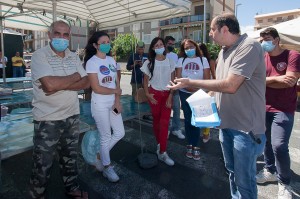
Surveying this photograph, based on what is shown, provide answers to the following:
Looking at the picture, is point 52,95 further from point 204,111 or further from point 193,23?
point 193,23

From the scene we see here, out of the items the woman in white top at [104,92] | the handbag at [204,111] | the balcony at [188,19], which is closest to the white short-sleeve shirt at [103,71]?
the woman in white top at [104,92]

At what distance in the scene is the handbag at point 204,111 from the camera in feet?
6.51

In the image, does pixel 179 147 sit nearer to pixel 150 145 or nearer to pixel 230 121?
pixel 150 145

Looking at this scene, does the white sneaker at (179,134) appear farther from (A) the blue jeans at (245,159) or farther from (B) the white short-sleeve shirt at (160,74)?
(A) the blue jeans at (245,159)

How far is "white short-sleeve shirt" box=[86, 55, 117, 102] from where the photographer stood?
2.80 meters

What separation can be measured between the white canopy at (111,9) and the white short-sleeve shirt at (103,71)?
2419mm

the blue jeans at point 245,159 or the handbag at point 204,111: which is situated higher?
the handbag at point 204,111

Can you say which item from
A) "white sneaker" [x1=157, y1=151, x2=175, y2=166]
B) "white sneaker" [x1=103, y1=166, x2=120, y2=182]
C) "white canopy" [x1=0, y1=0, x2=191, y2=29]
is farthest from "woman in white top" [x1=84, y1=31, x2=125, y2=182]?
"white canopy" [x1=0, y1=0, x2=191, y2=29]

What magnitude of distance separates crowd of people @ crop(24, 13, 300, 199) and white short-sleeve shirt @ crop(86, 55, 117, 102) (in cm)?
1

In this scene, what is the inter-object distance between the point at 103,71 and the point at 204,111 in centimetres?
143

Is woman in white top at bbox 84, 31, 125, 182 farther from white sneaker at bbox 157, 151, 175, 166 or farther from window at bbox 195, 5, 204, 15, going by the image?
window at bbox 195, 5, 204, 15

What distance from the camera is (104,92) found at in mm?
2842

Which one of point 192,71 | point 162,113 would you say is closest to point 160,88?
point 162,113

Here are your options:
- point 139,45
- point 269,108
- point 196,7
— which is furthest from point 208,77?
point 196,7
